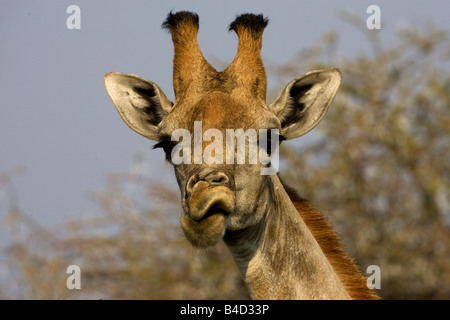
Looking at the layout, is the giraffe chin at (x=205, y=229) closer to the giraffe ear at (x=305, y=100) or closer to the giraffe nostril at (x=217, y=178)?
the giraffe nostril at (x=217, y=178)

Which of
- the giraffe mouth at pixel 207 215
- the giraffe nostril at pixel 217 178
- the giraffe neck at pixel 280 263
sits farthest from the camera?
the giraffe neck at pixel 280 263

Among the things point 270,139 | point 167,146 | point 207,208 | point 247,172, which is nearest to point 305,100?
point 270,139

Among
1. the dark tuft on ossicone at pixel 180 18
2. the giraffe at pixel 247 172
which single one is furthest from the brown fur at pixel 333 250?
the dark tuft on ossicone at pixel 180 18

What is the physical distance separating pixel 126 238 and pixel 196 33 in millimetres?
10098

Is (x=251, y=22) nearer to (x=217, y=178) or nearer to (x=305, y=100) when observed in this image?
(x=305, y=100)

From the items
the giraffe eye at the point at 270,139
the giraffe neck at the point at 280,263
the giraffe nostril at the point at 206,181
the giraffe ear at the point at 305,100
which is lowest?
the giraffe neck at the point at 280,263

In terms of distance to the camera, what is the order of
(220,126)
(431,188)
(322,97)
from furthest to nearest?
(431,188) → (322,97) → (220,126)

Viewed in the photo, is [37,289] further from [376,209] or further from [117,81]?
[117,81]

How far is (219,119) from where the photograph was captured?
7047 mm

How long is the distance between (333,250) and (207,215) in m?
1.60

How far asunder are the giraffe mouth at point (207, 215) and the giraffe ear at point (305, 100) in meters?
1.32

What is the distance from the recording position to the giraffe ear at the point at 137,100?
315 inches
